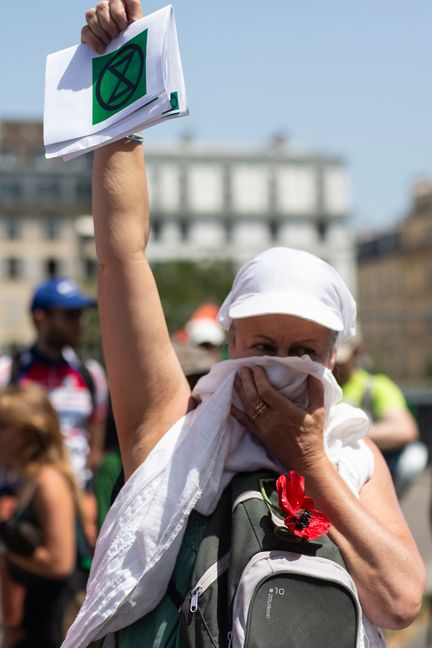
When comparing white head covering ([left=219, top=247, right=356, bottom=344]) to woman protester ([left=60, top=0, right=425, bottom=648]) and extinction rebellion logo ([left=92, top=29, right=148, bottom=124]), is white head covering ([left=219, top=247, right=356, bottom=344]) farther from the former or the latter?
extinction rebellion logo ([left=92, top=29, right=148, bottom=124])

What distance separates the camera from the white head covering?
8.25ft

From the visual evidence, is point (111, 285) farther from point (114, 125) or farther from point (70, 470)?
point (70, 470)

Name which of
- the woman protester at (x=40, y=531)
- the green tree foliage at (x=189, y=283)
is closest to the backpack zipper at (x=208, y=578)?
the woman protester at (x=40, y=531)

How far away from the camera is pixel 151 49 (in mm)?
2441

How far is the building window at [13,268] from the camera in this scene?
9719 centimetres

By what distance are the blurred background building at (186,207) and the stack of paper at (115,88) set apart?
92.9 meters

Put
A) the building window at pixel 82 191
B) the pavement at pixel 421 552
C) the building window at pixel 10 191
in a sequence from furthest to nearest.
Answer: the building window at pixel 82 191 < the building window at pixel 10 191 < the pavement at pixel 421 552

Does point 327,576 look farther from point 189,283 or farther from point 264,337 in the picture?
point 189,283

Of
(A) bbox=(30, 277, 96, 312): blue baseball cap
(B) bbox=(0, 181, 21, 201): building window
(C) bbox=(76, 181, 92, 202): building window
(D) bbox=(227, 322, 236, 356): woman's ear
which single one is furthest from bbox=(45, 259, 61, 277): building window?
(D) bbox=(227, 322, 236, 356): woman's ear

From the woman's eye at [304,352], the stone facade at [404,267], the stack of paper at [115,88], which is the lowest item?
the stone facade at [404,267]

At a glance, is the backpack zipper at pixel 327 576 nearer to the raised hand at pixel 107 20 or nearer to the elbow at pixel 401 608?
the elbow at pixel 401 608

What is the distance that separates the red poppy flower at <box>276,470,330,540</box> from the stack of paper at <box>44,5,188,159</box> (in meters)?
0.75

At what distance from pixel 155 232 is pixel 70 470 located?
Result: 10020cm

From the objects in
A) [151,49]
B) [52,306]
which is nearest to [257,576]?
[151,49]
